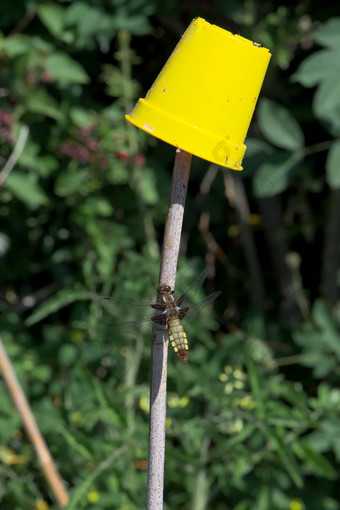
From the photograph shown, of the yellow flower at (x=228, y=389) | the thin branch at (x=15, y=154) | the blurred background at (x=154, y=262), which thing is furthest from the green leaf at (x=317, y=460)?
the thin branch at (x=15, y=154)

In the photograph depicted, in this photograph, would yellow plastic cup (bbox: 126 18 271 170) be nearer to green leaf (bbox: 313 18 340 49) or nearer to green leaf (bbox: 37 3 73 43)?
green leaf (bbox: 313 18 340 49)

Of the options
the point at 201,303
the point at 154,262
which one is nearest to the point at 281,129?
the point at 154,262

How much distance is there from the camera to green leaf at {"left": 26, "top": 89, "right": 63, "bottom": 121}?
204cm

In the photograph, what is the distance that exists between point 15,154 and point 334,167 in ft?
2.80

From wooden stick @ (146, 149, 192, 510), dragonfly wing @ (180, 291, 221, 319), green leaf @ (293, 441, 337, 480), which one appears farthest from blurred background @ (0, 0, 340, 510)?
wooden stick @ (146, 149, 192, 510)

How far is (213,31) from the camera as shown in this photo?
0.68 metres

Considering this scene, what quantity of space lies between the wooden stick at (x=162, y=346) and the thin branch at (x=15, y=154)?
130 cm

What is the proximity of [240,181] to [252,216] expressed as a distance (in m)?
0.25

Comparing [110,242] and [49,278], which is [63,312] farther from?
[110,242]

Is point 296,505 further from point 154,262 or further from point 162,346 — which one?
point 162,346

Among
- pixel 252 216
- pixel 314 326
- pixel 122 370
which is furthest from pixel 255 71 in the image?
pixel 252 216

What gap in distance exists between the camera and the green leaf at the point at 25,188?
2.07 m

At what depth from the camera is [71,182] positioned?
80.4 inches

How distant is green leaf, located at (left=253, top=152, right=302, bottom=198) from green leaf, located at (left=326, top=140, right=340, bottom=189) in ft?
0.47
